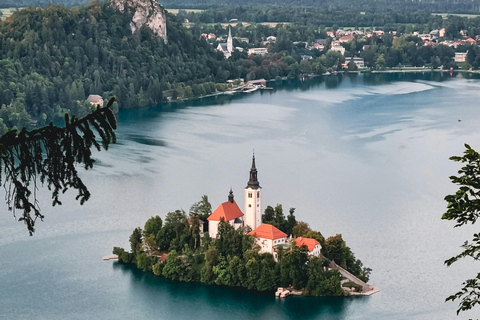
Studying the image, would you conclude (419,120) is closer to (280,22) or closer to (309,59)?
(309,59)

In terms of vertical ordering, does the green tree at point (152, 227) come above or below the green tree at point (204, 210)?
below

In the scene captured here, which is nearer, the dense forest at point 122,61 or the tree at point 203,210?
the tree at point 203,210

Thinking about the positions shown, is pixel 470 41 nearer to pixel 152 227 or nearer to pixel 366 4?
pixel 366 4

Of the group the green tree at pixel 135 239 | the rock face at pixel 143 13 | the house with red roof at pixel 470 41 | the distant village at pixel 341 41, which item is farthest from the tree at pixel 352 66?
the green tree at pixel 135 239

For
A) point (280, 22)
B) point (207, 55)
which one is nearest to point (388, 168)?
point (207, 55)

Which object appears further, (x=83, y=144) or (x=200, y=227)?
(x=200, y=227)

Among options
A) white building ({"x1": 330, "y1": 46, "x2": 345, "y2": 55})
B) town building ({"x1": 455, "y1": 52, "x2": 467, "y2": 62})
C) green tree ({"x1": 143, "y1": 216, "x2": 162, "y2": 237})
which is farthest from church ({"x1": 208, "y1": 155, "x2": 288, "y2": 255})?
town building ({"x1": 455, "y1": 52, "x2": 467, "y2": 62})

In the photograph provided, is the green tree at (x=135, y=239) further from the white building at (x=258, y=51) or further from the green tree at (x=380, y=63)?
the white building at (x=258, y=51)
